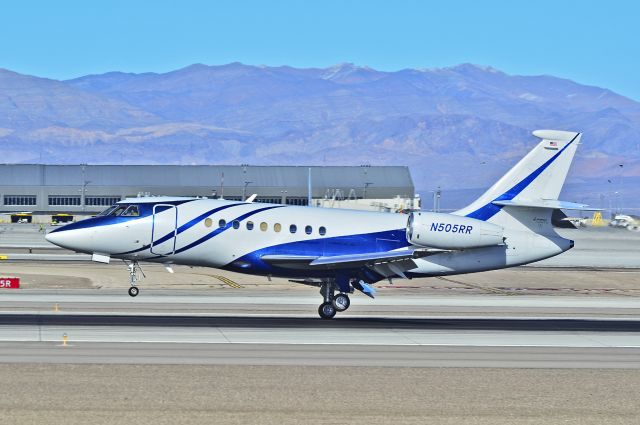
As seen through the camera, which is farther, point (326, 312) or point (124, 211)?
point (326, 312)

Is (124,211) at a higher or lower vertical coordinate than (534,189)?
lower

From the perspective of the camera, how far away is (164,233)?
3897 centimetres

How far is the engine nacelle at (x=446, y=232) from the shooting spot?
39.2m

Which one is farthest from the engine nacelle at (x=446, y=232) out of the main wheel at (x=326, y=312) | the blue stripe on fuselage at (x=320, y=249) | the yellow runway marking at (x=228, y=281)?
the yellow runway marking at (x=228, y=281)

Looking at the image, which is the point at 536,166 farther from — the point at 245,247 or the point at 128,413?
the point at 128,413

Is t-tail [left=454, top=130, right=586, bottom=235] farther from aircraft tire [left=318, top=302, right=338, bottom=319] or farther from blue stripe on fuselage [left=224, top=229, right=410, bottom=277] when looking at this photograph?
aircraft tire [left=318, top=302, right=338, bottom=319]

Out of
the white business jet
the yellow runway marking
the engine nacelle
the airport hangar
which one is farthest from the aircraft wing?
the airport hangar

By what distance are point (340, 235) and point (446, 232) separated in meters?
3.80

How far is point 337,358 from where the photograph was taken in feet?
96.8

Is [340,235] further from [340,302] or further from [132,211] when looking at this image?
[132,211]

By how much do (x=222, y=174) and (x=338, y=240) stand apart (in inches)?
4956

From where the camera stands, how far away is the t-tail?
40469mm

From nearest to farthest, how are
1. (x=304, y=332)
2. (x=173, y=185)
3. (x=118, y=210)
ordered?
(x=304, y=332)
(x=118, y=210)
(x=173, y=185)

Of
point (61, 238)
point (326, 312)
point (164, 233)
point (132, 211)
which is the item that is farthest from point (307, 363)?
point (61, 238)
